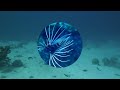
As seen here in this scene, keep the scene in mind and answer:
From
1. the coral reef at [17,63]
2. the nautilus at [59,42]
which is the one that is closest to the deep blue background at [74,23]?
the nautilus at [59,42]

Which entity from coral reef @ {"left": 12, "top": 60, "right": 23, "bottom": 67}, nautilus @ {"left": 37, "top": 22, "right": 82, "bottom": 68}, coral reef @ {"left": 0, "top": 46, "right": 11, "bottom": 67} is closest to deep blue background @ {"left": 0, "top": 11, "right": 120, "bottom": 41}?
nautilus @ {"left": 37, "top": 22, "right": 82, "bottom": 68}

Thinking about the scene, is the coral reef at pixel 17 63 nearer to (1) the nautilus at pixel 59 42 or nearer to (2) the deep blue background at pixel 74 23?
(2) the deep blue background at pixel 74 23

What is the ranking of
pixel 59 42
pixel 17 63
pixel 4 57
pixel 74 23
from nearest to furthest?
pixel 59 42
pixel 74 23
pixel 4 57
pixel 17 63

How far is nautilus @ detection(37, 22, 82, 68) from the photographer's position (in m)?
4.58

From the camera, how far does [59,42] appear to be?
4605 mm

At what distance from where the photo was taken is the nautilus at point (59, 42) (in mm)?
4582

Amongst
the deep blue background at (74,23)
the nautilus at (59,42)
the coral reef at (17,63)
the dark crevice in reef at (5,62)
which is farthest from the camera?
the coral reef at (17,63)

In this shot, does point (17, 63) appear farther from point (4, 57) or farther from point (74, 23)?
point (74, 23)

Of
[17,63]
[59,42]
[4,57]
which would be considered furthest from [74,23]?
[4,57]
